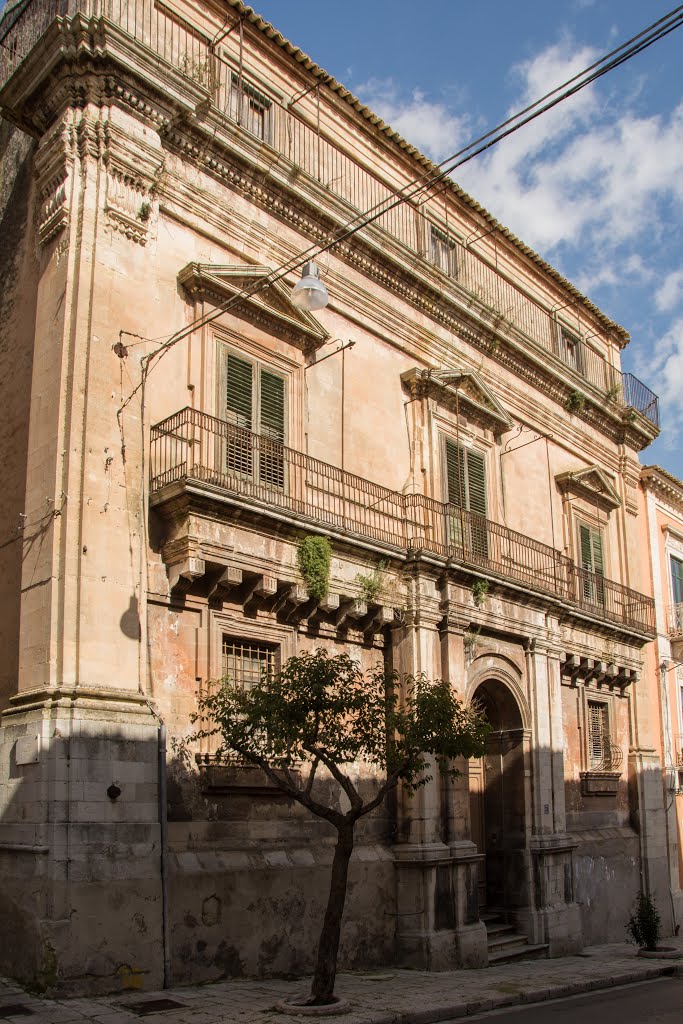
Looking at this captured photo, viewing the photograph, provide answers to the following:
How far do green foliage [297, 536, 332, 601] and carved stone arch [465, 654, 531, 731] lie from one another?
394cm

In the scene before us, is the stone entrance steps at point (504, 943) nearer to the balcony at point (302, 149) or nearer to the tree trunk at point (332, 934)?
the tree trunk at point (332, 934)

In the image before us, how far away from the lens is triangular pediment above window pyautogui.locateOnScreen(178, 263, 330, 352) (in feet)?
48.9

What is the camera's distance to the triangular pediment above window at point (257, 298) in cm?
1491

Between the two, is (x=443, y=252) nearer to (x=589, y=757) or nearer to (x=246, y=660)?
(x=246, y=660)

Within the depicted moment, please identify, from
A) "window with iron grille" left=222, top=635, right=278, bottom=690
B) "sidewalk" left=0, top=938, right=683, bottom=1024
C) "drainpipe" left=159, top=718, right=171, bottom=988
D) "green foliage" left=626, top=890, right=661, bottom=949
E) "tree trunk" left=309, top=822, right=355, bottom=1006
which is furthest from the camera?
"green foliage" left=626, top=890, right=661, bottom=949

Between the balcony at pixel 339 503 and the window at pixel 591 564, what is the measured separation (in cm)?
29

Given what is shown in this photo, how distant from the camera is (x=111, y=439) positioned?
13117 mm

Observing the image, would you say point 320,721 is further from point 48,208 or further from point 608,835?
point 608,835

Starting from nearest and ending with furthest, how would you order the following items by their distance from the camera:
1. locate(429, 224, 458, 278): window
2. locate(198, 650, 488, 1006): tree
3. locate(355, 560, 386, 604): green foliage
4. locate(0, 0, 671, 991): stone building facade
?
locate(198, 650, 488, 1006): tree
locate(0, 0, 671, 991): stone building facade
locate(355, 560, 386, 604): green foliage
locate(429, 224, 458, 278): window

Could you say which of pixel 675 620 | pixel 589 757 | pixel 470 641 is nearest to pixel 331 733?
pixel 470 641

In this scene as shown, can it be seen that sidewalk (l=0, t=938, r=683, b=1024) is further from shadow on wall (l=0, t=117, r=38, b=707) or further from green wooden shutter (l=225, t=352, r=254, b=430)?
green wooden shutter (l=225, t=352, r=254, b=430)

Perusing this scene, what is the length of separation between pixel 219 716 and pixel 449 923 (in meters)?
A: 6.19

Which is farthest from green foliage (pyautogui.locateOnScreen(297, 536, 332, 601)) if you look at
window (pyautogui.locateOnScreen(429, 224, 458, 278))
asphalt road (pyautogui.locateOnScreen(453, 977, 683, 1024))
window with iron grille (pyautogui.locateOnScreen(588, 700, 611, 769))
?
window with iron grille (pyautogui.locateOnScreen(588, 700, 611, 769))

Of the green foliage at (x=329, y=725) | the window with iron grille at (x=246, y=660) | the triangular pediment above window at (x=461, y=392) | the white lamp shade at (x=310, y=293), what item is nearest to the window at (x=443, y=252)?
the triangular pediment above window at (x=461, y=392)
